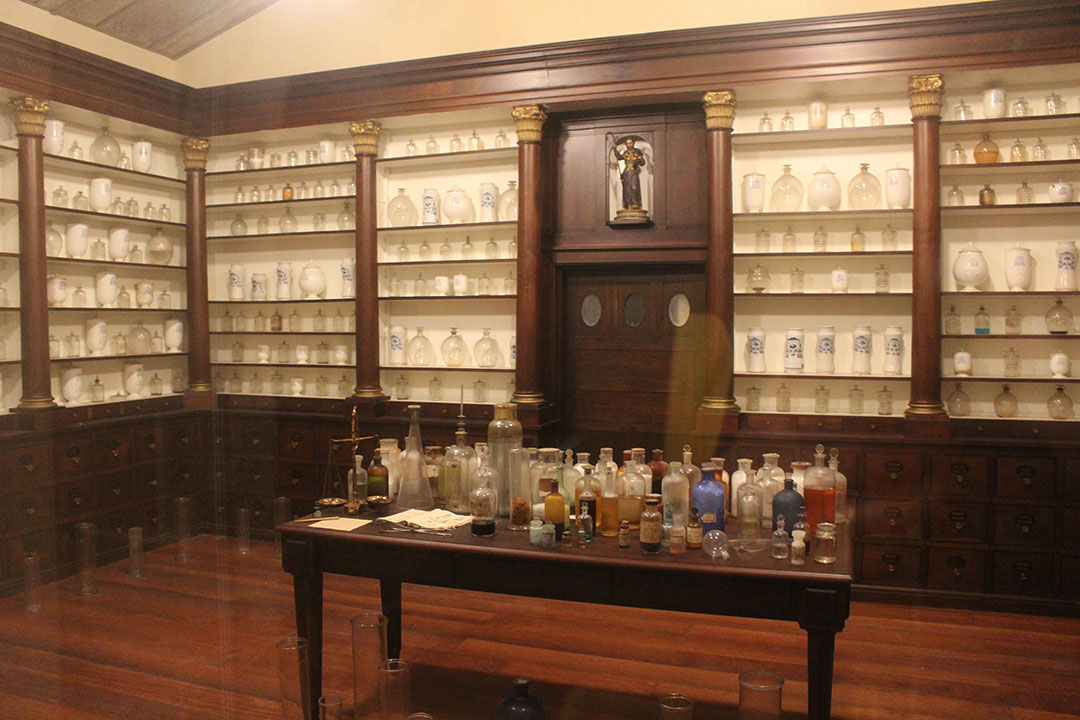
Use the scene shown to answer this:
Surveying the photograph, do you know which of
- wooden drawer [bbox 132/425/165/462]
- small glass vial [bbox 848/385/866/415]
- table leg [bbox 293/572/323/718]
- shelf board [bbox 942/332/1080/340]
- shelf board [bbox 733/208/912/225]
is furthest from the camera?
wooden drawer [bbox 132/425/165/462]

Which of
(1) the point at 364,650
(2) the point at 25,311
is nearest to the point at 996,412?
(1) the point at 364,650

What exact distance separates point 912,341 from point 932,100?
1.31 meters

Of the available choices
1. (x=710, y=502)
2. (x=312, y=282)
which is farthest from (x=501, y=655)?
(x=312, y=282)

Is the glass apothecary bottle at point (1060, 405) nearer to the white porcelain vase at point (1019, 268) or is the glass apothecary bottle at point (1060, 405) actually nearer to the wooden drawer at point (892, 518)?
the white porcelain vase at point (1019, 268)

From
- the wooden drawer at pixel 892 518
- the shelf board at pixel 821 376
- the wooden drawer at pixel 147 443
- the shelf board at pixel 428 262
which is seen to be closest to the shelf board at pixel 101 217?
the wooden drawer at pixel 147 443

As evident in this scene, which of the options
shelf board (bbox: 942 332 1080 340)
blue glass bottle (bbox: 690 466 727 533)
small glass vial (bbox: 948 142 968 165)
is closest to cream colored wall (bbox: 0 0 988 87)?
small glass vial (bbox: 948 142 968 165)

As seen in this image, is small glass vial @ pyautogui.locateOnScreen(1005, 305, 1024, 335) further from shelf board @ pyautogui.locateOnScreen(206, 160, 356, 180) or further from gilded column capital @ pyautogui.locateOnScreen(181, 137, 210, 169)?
gilded column capital @ pyautogui.locateOnScreen(181, 137, 210, 169)

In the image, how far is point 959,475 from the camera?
4.28m

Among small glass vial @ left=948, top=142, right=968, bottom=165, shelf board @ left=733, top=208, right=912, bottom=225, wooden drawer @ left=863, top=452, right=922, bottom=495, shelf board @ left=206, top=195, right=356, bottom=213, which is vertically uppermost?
small glass vial @ left=948, top=142, right=968, bottom=165

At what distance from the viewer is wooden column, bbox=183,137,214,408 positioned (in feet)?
→ 18.4

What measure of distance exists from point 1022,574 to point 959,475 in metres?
0.60

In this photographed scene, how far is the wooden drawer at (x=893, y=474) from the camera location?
4.34 metres

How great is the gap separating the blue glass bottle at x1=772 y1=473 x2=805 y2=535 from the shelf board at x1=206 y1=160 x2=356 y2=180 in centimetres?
406

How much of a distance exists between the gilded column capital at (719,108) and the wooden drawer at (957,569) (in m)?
2.66
